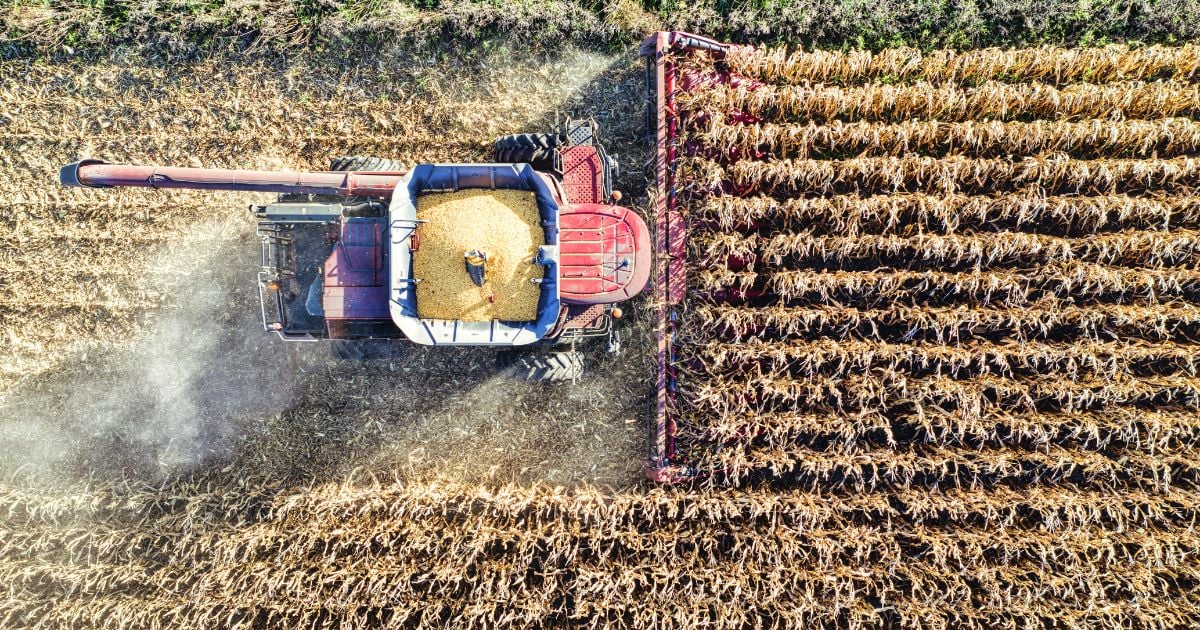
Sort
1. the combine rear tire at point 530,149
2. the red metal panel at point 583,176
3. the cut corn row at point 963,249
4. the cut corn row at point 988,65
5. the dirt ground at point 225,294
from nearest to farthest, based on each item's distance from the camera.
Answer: the red metal panel at point 583,176 < the cut corn row at point 963,249 < the combine rear tire at point 530,149 < the cut corn row at point 988,65 < the dirt ground at point 225,294

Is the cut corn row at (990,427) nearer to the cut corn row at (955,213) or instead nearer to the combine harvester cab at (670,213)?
the combine harvester cab at (670,213)

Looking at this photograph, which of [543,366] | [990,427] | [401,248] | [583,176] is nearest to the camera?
[401,248]

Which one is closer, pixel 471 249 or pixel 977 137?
pixel 471 249

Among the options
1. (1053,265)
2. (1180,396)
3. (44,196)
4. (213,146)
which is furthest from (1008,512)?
(44,196)

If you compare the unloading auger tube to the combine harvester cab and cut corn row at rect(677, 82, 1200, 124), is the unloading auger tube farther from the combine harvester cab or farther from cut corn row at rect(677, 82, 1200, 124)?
cut corn row at rect(677, 82, 1200, 124)

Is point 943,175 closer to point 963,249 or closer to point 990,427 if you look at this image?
point 963,249

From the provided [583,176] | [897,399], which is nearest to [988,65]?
[897,399]

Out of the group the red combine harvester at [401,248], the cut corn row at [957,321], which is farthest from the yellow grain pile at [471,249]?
the cut corn row at [957,321]
